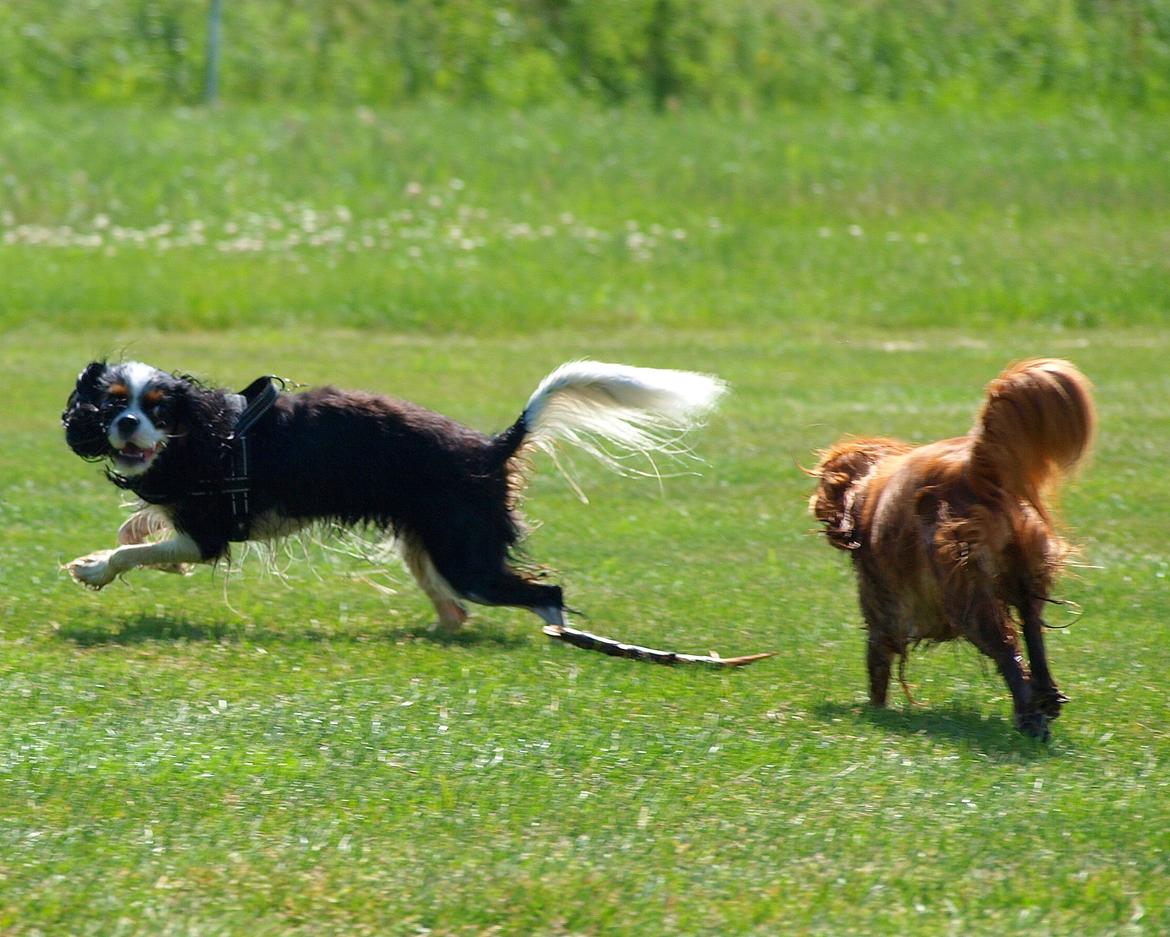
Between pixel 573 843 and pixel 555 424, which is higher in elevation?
pixel 555 424

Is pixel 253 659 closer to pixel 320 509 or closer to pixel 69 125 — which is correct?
pixel 320 509

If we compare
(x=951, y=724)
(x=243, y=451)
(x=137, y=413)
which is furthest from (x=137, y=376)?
(x=951, y=724)

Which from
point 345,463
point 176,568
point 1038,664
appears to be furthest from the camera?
point 176,568

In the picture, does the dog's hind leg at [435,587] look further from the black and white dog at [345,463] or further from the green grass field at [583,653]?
the green grass field at [583,653]

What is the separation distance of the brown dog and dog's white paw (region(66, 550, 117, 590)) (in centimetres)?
329

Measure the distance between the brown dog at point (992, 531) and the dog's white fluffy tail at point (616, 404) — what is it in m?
1.54

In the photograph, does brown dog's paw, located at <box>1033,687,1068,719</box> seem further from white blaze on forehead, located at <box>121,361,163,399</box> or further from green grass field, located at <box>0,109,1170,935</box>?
white blaze on forehead, located at <box>121,361,163,399</box>

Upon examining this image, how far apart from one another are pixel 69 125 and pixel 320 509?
61.6ft

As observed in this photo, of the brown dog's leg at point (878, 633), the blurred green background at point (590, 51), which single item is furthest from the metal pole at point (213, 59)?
the brown dog's leg at point (878, 633)

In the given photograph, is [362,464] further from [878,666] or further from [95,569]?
[878,666]

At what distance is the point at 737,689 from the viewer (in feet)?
21.2

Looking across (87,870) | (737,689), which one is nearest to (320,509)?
(737,689)

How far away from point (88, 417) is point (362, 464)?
112 centimetres

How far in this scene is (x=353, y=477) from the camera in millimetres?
7410
